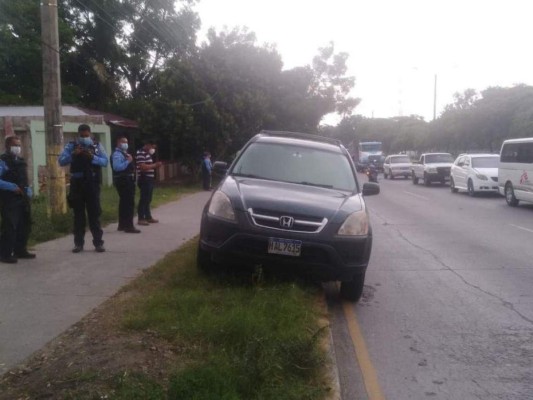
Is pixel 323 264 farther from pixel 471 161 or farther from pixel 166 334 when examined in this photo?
pixel 471 161

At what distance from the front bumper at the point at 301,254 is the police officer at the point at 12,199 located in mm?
2834

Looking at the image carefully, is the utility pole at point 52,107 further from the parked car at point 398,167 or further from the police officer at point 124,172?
the parked car at point 398,167

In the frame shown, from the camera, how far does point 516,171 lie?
766 inches

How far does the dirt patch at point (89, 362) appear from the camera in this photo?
4129 mm

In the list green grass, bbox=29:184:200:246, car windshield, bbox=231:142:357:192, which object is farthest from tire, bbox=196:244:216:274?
green grass, bbox=29:184:200:246

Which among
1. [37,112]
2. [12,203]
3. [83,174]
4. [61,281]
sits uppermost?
[37,112]

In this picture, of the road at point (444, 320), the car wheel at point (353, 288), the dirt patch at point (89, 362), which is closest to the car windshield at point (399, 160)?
the road at point (444, 320)

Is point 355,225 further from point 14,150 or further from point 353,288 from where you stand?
point 14,150

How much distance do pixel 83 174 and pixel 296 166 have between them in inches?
120

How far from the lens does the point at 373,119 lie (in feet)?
318

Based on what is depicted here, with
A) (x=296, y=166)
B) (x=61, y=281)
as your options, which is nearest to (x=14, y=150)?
(x=61, y=281)

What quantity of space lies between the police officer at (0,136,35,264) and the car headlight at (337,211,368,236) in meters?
4.18

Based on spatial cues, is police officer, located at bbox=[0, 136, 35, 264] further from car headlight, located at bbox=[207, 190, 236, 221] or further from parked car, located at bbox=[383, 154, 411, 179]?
parked car, located at bbox=[383, 154, 411, 179]

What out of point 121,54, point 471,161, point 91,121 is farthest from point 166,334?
point 121,54
